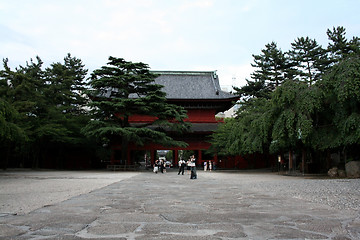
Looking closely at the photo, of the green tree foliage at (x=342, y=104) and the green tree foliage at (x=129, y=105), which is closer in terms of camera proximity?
the green tree foliage at (x=342, y=104)

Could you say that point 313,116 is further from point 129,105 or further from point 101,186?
point 129,105

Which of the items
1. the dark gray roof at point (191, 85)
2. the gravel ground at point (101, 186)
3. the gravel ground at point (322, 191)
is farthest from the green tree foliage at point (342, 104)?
the dark gray roof at point (191, 85)

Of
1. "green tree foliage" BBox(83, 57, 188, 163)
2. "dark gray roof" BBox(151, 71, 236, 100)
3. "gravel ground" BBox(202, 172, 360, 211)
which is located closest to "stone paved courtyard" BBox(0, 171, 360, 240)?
"gravel ground" BBox(202, 172, 360, 211)

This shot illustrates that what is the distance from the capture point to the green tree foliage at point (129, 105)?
25.7 m

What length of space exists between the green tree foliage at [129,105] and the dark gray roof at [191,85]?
723cm

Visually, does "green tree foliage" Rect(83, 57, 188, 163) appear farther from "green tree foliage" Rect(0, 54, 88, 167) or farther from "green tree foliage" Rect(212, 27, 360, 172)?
"green tree foliage" Rect(212, 27, 360, 172)

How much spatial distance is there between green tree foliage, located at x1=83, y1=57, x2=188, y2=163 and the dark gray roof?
7.23m

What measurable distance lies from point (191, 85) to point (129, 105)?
13.5 meters

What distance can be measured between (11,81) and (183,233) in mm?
24106

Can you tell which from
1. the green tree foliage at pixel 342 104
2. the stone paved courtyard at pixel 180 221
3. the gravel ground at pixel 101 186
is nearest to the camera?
the stone paved courtyard at pixel 180 221

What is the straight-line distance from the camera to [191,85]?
38625 millimetres

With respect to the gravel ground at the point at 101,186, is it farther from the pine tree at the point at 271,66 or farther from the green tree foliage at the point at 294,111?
the pine tree at the point at 271,66

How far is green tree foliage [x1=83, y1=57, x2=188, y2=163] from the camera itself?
84.3 feet

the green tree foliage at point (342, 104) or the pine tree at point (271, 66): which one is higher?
the pine tree at point (271, 66)
